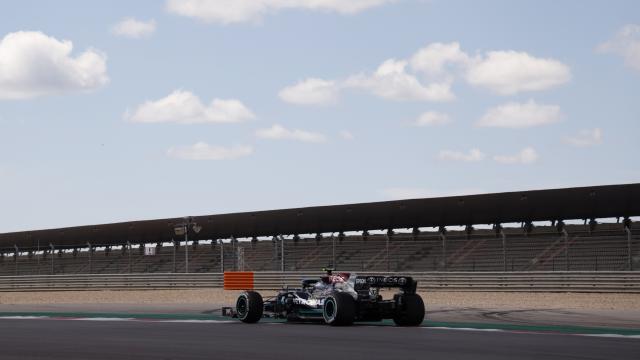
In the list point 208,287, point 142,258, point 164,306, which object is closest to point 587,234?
point 208,287

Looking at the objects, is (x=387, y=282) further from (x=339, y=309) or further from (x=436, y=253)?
(x=436, y=253)

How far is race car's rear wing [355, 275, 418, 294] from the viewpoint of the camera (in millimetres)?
19312

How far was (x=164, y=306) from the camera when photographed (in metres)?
29.7

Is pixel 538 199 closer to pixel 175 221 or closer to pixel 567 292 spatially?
pixel 567 292

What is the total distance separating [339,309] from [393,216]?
27.4 m

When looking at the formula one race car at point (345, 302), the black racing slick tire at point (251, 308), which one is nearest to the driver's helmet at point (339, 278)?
the formula one race car at point (345, 302)

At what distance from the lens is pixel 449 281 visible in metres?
34.2

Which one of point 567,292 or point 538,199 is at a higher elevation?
point 538,199

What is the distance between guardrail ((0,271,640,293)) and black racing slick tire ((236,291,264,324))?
13.4m

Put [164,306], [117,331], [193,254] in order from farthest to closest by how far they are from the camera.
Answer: [193,254] < [164,306] < [117,331]

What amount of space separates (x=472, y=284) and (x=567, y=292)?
3375 millimetres

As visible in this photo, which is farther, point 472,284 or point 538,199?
point 538,199

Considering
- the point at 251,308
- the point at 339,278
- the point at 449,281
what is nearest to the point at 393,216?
the point at 449,281

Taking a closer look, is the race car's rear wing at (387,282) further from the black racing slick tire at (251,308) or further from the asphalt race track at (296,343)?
the black racing slick tire at (251,308)
